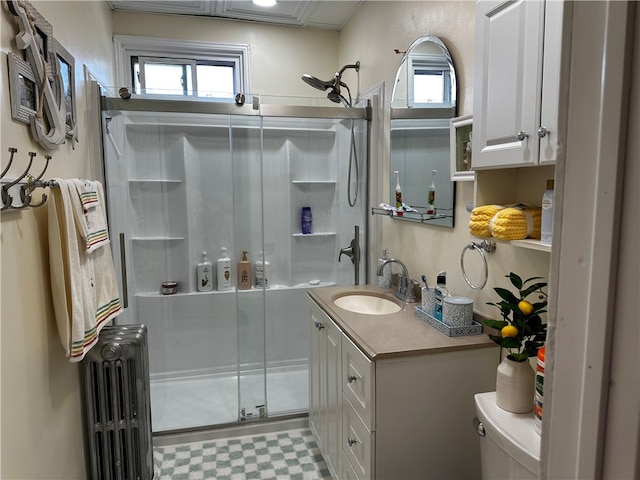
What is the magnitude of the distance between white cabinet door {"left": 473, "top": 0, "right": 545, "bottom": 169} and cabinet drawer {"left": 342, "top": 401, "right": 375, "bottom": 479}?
1017mm

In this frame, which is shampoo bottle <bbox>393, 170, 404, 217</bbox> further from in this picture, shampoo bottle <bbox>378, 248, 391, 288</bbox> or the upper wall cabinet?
the upper wall cabinet

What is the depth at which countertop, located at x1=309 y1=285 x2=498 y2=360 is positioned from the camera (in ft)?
4.89

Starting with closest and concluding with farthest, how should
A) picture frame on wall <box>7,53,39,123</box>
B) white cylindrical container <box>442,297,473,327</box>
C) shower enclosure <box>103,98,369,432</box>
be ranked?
picture frame on wall <box>7,53,39,123</box> < white cylindrical container <box>442,297,473,327</box> < shower enclosure <box>103,98,369,432</box>

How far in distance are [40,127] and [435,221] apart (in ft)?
5.42

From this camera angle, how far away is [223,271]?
3.13m

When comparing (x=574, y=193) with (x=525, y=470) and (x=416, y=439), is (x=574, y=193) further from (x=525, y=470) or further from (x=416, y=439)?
(x=416, y=439)

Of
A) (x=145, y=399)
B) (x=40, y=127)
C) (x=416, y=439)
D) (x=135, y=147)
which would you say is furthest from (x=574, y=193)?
(x=135, y=147)

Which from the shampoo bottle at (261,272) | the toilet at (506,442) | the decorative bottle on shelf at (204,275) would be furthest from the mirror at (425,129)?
the decorative bottle on shelf at (204,275)

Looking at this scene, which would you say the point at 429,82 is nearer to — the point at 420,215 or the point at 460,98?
the point at 460,98

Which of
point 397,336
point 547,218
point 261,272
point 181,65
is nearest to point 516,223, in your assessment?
point 547,218

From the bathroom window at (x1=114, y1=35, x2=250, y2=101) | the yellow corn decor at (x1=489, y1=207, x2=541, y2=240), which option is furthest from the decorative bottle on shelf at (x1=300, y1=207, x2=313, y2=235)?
the yellow corn decor at (x1=489, y1=207, x2=541, y2=240)

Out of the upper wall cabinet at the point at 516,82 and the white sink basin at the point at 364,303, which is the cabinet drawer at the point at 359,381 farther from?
the upper wall cabinet at the point at 516,82

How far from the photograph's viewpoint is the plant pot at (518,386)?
3.92 feet

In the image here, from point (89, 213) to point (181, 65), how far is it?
6.56 ft
